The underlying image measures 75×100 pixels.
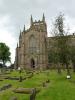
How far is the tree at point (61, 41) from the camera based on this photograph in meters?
46.6

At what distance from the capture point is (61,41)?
46.6 metres

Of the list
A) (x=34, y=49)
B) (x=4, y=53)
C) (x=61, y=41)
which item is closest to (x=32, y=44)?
(x=34, y=49)

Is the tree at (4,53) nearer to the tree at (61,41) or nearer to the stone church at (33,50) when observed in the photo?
the stone church at (33,50)

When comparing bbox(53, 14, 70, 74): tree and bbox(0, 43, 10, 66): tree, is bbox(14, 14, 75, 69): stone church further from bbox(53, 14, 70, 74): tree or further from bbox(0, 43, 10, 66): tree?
bbox(53, 14, 70, 74): tree

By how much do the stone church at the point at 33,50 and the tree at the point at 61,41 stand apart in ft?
133

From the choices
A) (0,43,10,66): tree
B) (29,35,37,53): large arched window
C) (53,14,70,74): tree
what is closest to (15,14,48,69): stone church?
(29,35,37,53): large arched window

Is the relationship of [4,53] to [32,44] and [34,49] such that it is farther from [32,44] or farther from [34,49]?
[34,49]

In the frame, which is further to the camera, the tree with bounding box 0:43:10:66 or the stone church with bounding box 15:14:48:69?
the tree with bounding box 0:43:10:66

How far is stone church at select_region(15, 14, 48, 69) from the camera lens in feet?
298

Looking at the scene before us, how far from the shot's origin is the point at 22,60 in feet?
303

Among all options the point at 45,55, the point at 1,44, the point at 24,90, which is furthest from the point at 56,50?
the point at 1,44

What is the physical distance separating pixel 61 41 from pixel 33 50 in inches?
1883

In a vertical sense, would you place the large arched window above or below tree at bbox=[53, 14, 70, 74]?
above

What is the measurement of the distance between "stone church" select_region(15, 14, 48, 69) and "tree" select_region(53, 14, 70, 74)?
4056cm
